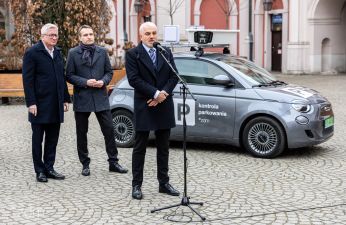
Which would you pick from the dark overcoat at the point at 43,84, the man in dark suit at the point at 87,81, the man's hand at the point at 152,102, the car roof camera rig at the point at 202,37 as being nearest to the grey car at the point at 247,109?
the car roof camera rig at the point at 202,37

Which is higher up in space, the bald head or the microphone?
the bald head

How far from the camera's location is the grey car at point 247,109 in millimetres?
8781

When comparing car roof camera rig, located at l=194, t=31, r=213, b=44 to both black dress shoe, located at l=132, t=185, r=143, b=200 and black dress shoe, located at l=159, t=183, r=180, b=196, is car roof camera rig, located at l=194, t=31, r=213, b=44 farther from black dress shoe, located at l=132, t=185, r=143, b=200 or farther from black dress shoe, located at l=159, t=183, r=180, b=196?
black dress shoe, located at l=132, t=185, r=143, b=200

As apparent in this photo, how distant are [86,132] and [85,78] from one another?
0.69 m

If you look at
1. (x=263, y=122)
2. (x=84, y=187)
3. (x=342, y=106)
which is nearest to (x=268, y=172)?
Answer: (x=263, y=122)

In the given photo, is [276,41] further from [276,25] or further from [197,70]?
[197,70]

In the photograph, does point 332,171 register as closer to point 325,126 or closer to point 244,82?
point 325,126

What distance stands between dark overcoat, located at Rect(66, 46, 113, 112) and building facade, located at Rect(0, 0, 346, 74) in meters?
19.5

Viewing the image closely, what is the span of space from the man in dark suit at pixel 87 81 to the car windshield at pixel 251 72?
2.42 meters

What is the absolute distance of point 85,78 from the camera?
25.3 ft

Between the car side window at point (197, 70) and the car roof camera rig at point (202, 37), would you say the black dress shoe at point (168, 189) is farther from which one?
the car roof camera rig at point (202, 37)

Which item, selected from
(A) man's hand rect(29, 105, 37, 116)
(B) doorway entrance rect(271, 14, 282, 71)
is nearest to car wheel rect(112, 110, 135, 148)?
(A) man's hand rect(29, 105, 37, 116)

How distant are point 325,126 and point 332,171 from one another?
122 centimetres

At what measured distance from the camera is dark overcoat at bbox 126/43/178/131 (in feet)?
21.1
